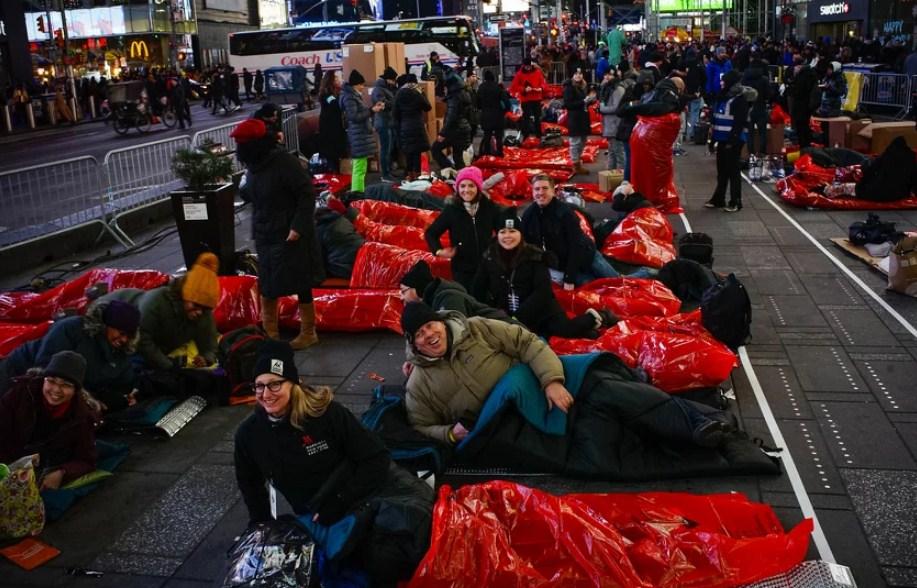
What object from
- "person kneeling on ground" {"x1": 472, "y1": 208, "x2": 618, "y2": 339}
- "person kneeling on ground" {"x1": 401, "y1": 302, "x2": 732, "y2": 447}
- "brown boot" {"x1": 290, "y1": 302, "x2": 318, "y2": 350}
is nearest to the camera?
"person kneeling on ground" {"x1": 401, "y1": 302, "x2": 732, "y2": 447}

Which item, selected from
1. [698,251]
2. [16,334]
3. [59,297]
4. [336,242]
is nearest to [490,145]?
[698,251]

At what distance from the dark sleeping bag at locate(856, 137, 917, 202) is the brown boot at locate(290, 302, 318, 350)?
801 centimetres

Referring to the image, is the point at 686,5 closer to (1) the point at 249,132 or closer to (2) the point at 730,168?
(2) the point at 730,168

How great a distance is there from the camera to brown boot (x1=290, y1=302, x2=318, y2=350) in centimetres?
760

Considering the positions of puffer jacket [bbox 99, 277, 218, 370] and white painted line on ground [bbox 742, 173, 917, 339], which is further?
white painted line on ground [bbox 742, 173, 917, 339]

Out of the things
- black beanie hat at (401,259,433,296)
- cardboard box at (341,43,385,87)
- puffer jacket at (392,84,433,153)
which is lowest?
black beanie hat at (401,259,433,296)

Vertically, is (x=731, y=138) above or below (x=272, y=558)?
above

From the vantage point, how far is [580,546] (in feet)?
13.0

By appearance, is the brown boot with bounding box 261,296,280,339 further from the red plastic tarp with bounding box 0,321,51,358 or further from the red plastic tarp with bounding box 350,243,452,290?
the red plastic tarp with bounding box 0,321,51,358

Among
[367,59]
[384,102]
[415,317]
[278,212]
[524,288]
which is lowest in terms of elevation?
[524,288]

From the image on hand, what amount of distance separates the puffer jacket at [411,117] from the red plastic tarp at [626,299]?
25.1 feet

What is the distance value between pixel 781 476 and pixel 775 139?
12.9 m

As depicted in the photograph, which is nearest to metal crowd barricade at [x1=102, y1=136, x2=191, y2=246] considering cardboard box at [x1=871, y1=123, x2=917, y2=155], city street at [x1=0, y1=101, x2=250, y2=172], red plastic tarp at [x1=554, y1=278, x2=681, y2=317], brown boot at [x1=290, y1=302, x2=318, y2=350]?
brown boot at [x1=290, y1=302, x2=318, y2=350]

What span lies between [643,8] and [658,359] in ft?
218
